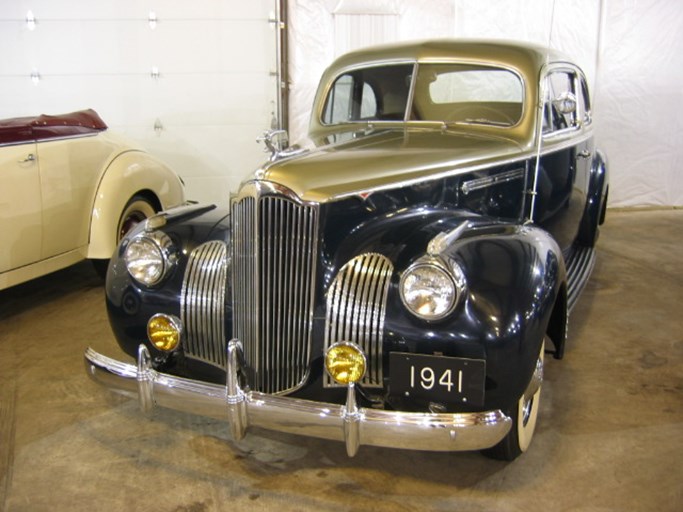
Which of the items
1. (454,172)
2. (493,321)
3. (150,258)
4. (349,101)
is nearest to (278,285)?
(150,258)

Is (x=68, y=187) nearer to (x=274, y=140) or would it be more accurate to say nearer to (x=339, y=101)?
(x=274, y=140)

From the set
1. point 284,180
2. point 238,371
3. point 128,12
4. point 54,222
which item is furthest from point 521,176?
point 128,12

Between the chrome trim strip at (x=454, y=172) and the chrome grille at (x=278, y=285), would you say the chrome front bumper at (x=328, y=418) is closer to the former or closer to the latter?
the chrome grille at (x=278, y=285)

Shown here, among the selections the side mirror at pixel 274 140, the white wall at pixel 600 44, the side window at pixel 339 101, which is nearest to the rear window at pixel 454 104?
the side window at pixel 339 101

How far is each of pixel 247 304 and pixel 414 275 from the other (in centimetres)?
65

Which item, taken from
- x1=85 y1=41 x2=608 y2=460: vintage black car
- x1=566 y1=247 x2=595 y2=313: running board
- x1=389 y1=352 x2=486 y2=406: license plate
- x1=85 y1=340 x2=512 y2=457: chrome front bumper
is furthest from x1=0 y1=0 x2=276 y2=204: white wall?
x1=389 y1=352 x2=486 y2=406: license plate

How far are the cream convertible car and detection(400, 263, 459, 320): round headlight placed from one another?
2.91 metres

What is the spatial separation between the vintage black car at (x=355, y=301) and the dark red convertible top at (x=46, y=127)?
5.66 ft

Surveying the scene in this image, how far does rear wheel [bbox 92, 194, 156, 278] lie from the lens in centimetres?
468

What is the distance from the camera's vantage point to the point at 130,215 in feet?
16.1

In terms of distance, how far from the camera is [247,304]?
2.37 metres

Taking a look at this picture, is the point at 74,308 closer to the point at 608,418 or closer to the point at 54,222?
the point at 54,222

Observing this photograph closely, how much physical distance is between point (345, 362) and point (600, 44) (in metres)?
6.10

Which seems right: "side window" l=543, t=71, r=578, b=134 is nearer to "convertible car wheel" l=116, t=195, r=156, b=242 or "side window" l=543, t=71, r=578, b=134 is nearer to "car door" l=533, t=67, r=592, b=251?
"car door" l=533, t=67, r=592, b=251
